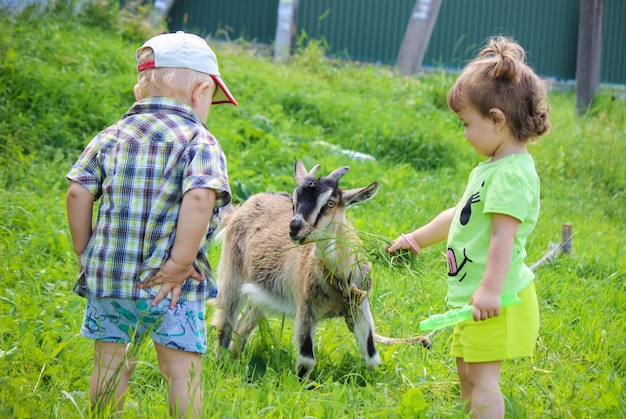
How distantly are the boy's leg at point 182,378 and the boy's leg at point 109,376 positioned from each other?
0.48 ft

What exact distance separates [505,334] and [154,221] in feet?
4.85

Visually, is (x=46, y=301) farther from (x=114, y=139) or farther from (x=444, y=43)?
(x=444, y=43)

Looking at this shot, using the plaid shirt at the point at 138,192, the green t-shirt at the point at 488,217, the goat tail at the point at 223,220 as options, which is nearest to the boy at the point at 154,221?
the plaid shirt at the point at 138,192

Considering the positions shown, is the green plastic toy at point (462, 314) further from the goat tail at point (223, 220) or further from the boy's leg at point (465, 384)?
the goat tail at point (223, 220)

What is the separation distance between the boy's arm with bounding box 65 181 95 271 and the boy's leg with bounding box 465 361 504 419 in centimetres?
167

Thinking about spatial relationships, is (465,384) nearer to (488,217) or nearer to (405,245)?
(405,245)

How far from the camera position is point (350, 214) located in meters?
6.64

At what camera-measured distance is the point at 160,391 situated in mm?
3629

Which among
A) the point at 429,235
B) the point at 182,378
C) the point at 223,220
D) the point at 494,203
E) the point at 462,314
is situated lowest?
the point at 223,220

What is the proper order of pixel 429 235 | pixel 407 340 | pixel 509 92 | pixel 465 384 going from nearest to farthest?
pixel 509 92 → pixel 465 384 → pixel 429 235 → pixel 407 340

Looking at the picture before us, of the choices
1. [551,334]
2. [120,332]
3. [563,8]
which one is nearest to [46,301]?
[120,332]

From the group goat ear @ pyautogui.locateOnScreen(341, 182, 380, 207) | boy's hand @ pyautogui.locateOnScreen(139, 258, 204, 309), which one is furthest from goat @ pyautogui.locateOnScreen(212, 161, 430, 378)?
boy's hand @ pyautogui.locateOnScreen(139, 258, 204, 309)

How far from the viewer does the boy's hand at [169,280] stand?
9.81 feet

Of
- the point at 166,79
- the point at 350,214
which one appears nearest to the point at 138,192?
the point at 166,79
